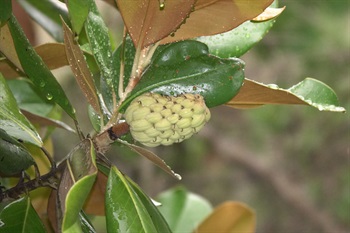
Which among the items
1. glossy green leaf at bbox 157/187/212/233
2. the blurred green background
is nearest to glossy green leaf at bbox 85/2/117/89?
glossy green leaf at bbox 157/187/212/233

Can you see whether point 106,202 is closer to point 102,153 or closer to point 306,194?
point 102,153

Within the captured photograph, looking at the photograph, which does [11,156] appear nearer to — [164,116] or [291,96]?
[164,116]

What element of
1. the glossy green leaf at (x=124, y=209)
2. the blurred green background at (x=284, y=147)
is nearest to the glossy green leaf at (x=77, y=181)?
the glossy green leaf at (x=124, y=209)

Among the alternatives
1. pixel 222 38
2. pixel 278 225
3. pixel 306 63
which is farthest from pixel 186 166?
pixel 222 38

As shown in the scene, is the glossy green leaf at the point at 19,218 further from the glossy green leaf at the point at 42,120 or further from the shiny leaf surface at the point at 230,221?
the shiny leaf surface at the point at 230,221

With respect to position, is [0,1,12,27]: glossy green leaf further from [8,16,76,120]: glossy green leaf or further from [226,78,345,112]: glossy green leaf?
[226,78,345,112]: glossy green leaf

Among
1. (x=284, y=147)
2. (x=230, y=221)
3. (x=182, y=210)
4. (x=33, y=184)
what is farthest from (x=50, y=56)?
(x=284, y=147)

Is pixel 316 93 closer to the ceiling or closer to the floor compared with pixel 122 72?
closer to the floor
